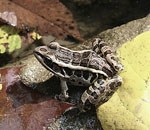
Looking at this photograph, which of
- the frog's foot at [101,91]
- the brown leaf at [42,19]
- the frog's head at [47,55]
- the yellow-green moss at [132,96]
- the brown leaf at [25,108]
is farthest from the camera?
the brown leaf at [42,19]

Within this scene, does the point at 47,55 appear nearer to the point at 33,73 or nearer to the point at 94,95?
the point at 33,73

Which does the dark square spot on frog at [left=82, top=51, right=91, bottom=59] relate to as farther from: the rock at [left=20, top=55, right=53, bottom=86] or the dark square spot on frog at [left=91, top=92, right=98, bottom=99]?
the rock at [left=20, top=55, right=53, bottom=86]

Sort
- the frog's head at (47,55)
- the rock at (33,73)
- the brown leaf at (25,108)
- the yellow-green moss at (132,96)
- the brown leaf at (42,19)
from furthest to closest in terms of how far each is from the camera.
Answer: the brown leaf at (42,19) < the rock at (33,73) < the frog's head at (47,55) < the brown leaf at (25,108) < the yellow-green moss at (132,96)

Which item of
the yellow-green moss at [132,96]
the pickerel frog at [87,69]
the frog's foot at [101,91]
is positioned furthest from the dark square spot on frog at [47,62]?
the yellow-green moss at [132,96]

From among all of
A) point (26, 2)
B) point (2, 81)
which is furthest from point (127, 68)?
point (26, 2)

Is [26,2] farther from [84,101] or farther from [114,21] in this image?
[84,101]

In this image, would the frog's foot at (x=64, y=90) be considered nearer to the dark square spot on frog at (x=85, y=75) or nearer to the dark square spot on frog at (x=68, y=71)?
the dark square spot on frog at (x=68, y=71)

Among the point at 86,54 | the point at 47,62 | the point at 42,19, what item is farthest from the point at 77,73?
the point at 42,19

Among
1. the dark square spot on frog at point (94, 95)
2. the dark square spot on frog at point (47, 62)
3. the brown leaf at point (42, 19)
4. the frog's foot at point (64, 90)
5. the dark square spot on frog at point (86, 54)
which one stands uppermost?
the dark square spot on frog at point (86, 54)
